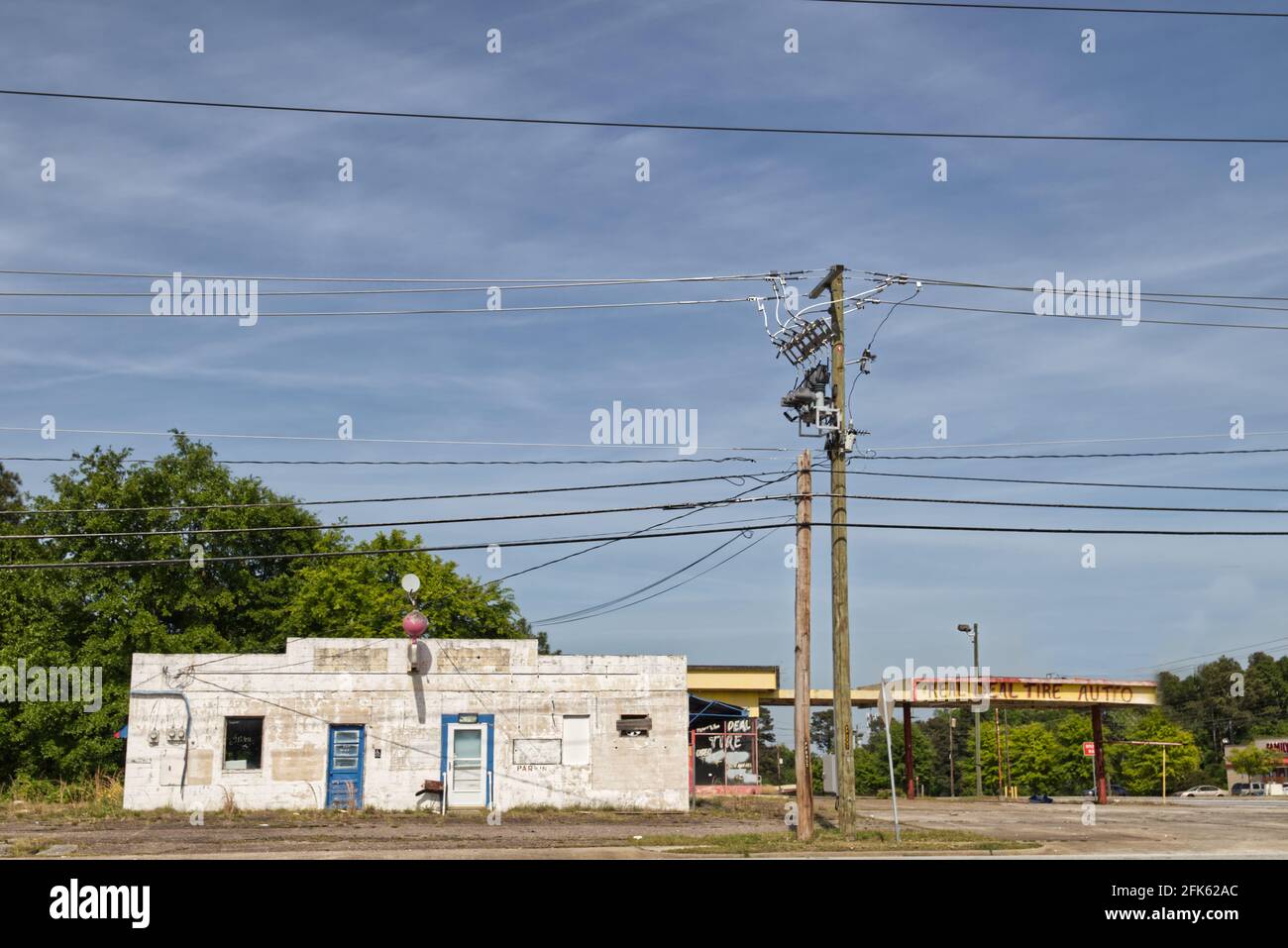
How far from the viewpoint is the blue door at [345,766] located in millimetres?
28594

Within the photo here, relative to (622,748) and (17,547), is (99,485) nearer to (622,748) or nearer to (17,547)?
(17,547)

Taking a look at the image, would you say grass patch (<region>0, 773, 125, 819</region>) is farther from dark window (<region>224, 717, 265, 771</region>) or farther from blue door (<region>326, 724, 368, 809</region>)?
blue door (<region>326, 724, 368, 809</region>)

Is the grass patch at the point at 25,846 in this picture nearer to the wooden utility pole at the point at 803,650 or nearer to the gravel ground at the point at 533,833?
the gravel ground at the point at 533,833

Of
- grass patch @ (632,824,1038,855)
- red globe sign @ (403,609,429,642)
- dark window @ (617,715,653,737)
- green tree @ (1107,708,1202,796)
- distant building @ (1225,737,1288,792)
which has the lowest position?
distant building @ (1225,737,1288,792)

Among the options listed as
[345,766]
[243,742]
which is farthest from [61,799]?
[345,766]

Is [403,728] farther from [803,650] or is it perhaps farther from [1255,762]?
[1255,762]

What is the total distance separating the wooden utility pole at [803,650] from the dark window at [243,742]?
13687 millimetres

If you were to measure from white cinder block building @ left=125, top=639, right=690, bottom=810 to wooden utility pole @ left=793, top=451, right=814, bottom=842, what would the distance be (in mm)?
7109

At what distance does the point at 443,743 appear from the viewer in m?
29.1

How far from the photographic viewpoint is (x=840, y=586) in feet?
78.4

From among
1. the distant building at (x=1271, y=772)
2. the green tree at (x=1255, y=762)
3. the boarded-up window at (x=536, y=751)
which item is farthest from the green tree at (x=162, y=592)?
the distant building at (x=1271, y=772)

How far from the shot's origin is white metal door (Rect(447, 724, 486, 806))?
95.4ft

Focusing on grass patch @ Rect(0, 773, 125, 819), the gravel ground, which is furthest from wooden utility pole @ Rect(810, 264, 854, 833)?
grass patch @ Rect(0, 773, 125, 819)
